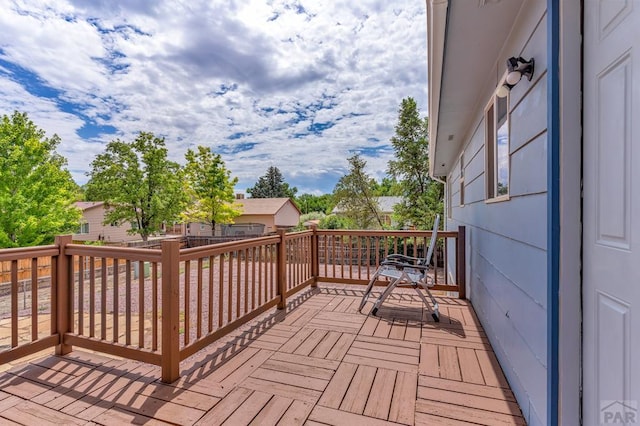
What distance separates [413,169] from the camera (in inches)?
538

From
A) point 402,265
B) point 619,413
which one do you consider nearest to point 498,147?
point 402,265

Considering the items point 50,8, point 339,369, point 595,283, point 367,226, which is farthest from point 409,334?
point 367,226

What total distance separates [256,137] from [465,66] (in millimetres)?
26371

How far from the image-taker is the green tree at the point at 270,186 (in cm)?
4428

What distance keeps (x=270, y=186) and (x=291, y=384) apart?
143ft

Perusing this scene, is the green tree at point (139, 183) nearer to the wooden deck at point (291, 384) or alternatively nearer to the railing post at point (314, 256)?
the railing post at point (314, 256)

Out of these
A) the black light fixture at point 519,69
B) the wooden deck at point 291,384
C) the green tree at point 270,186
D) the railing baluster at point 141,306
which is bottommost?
the wooden deck at point 291,384

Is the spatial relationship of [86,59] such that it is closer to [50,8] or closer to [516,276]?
[50,8]

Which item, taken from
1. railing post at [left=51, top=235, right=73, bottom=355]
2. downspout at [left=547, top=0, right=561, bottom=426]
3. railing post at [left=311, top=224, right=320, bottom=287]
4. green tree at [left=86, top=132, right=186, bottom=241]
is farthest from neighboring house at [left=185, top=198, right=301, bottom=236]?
downspout at [left=547, top=0, right=561, bottom=426]

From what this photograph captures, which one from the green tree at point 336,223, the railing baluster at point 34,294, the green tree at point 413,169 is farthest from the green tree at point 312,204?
the railing baluster at point 34,294

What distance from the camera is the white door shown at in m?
0.86

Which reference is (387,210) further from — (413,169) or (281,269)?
(281,269)

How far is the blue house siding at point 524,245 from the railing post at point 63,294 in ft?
10.4

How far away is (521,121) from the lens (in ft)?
5.67
